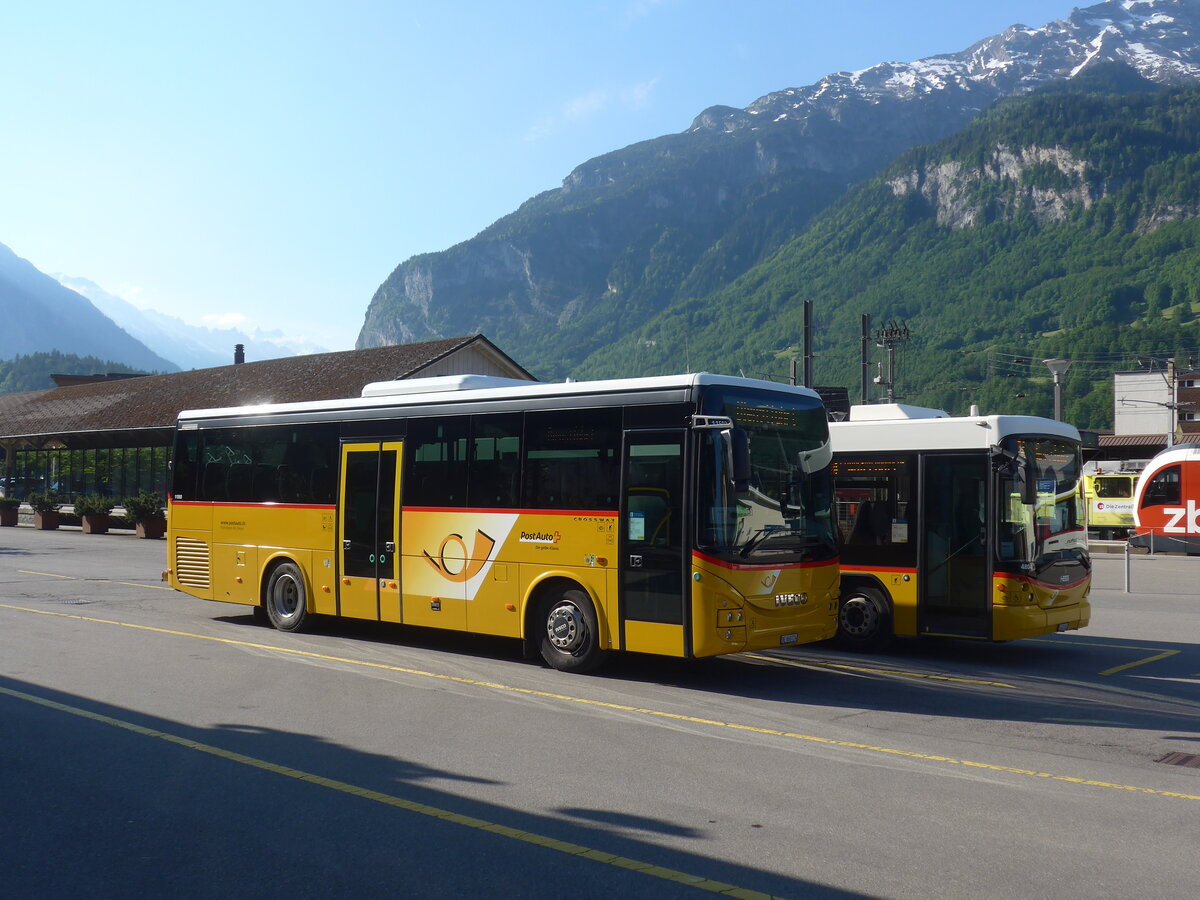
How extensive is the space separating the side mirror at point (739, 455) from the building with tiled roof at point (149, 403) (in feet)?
92.3

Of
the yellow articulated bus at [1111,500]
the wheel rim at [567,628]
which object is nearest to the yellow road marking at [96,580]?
the wheel rim at [567,628]

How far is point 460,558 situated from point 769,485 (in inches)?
146

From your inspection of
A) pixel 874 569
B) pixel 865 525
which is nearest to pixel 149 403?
pixel 865 525

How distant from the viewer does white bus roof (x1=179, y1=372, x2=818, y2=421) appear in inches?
425

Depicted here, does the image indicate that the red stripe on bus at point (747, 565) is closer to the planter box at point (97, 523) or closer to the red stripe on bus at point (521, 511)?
the red stripe on bus at point (521, 511)

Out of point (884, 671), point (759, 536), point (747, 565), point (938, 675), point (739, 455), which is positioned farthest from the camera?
point (884, 671)

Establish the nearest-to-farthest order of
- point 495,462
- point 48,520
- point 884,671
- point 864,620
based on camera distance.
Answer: point 884,671 → point 495,462 → point 864,620 → point 48,520

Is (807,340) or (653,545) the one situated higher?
(807,340)

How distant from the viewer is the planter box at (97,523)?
42844 mm

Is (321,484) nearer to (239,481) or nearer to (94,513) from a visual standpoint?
(239,481)

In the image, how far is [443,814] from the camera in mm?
6199

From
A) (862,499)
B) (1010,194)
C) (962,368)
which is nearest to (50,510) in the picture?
(862,499)

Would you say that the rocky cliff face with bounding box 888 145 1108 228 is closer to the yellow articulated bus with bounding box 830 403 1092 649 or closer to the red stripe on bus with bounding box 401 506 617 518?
the yellow articulated bus with bounding box 830 403 1092 649

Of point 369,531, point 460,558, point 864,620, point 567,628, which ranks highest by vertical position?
point 369,531
